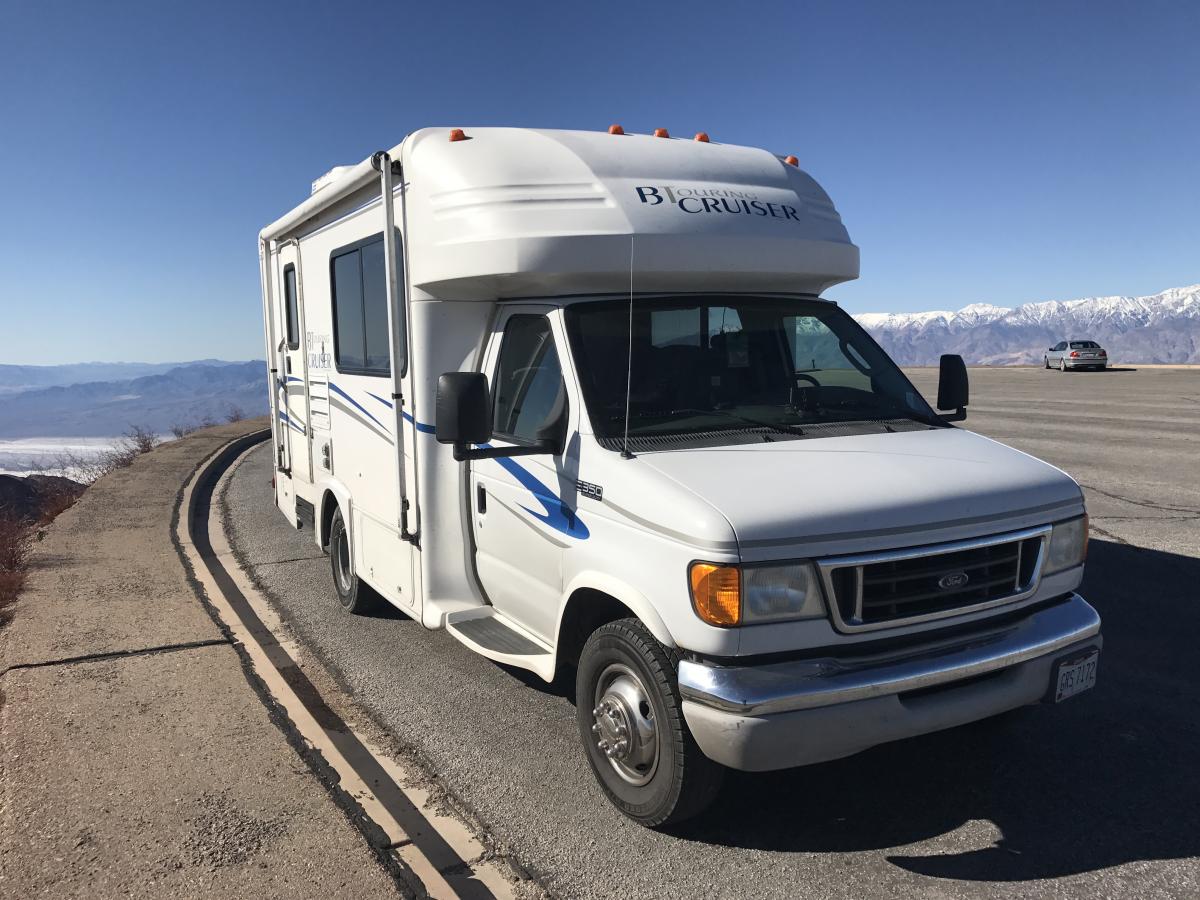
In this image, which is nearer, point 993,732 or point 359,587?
point 993,732

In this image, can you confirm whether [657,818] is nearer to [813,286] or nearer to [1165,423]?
[813,286]

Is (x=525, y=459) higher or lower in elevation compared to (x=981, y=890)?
higher

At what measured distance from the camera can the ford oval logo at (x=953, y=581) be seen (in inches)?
134

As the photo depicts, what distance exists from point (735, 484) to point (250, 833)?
2.35 m

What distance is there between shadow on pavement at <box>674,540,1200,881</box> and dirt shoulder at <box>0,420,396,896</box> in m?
1.58

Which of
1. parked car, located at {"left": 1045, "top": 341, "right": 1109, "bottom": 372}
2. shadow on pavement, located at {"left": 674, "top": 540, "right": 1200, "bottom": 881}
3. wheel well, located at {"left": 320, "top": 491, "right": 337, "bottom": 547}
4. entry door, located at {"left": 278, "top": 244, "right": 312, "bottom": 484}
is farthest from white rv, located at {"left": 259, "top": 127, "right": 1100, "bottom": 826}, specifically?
parked car, located at {"left": 1045, "top": 341, "right": 1109, "bottom": 372}

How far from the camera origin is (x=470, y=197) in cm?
→ 445

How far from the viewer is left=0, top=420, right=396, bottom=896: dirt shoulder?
3.33 m

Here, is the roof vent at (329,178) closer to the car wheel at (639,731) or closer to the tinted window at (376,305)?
the tinted window at (376,305)

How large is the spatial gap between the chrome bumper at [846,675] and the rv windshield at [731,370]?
111 cm

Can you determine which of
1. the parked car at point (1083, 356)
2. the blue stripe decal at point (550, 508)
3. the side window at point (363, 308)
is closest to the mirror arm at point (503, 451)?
the blue stripe decal at point (550, 508)

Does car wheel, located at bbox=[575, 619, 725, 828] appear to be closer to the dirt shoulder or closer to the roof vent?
the dirt shoulder

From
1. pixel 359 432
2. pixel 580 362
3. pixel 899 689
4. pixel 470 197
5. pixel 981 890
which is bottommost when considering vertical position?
pixel 981 890

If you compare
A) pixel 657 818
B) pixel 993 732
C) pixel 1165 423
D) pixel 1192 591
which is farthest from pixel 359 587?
pixel 1165 423
